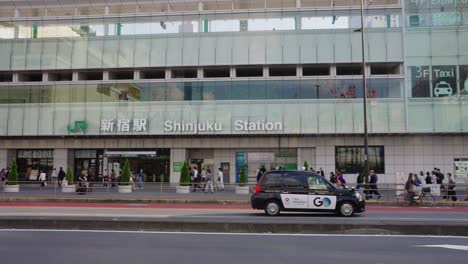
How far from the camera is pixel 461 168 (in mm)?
32656

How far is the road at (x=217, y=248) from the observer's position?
24.5 feet

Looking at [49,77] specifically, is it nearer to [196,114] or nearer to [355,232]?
[196,114]

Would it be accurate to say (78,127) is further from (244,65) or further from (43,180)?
(244,65)

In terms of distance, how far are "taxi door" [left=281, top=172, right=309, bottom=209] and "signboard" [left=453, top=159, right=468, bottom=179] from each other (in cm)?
2407

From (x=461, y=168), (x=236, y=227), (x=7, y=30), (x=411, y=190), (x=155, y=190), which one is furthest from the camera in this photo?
(x=7, y=30)

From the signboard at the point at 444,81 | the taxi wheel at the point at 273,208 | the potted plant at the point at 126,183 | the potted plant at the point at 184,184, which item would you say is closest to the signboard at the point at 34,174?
the potted plant at the point at 126,183

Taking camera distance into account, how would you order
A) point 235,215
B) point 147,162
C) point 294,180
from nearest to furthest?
point 294,180, point 235,215, point 147,162

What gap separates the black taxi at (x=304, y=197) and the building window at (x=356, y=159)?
20.0 meters

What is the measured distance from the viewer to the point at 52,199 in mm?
22719

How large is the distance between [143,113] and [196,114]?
486 centimetres

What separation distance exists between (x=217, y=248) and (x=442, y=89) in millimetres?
30358

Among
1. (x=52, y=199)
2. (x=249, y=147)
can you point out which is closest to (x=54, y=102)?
(x=52, y=199)

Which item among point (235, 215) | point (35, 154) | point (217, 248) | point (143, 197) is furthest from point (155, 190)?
point (217, 248)

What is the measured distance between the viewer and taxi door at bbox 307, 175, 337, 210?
1437cm
